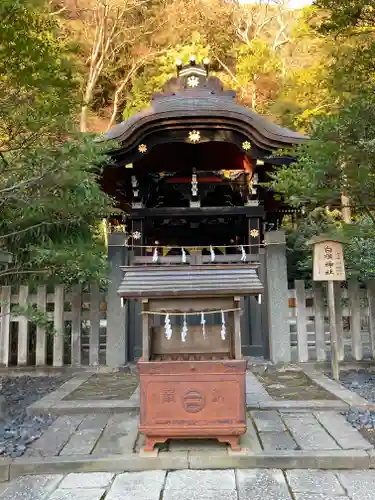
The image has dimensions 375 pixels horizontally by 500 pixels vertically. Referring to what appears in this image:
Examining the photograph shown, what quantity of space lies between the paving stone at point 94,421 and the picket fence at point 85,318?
8.40ft

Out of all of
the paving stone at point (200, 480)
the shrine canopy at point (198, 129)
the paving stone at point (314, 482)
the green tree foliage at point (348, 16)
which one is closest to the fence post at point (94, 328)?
the shrine canopy at point (198, 129)

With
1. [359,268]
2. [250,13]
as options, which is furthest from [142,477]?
[250,13]

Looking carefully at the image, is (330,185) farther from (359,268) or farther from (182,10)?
(182,10)

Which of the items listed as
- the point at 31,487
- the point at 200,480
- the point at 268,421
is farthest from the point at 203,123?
the point at 31,487

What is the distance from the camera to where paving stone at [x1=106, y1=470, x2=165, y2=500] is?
295 centimetres

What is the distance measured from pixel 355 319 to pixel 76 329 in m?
4.79

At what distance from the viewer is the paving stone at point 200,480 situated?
10.0ft

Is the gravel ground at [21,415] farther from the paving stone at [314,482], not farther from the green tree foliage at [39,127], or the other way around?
the paving stone at [314,482]

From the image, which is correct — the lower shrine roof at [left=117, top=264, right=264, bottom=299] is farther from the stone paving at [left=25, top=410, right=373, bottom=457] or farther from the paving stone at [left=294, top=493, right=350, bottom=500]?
the paving stone at [left=294, top=493, right=350, bottom=500]

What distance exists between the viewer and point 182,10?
21.9 metres

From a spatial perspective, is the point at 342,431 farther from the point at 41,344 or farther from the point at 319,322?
the point at 41,344

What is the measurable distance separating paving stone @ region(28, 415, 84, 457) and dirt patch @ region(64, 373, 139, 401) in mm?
696

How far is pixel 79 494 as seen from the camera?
301cm

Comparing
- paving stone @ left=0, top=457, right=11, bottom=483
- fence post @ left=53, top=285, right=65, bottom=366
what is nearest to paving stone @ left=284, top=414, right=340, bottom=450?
paving stone @ left=0, top=457, right=11, bottom=483
